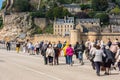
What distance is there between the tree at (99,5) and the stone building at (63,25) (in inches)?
375

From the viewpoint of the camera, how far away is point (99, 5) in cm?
12619

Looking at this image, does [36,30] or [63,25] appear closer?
[63,25]

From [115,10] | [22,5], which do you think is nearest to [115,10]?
[115,10]

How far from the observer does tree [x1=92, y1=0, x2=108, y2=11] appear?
124 meters

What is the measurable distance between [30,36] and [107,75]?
94870 mm

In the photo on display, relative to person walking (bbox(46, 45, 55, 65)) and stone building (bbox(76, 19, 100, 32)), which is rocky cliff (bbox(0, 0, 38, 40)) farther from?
person walking (bbox(46, 45, 55, 65))

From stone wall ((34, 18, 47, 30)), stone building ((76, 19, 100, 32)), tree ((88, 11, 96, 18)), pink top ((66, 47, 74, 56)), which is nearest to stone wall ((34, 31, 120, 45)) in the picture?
stone wall ((34, 18, 47, 30))

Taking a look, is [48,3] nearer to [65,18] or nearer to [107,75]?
[65,18]

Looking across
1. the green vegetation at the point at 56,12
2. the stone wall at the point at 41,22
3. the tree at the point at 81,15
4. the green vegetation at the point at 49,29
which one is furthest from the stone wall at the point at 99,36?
the tree at the point at 81,15

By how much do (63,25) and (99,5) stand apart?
14.8 meters

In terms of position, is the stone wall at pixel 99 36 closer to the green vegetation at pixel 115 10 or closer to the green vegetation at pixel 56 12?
the green vegetation at pixel 56 12

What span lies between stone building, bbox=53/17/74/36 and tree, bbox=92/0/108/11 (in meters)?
9.53

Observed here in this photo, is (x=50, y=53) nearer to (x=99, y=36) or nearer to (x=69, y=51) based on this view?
(x=69, y=51)

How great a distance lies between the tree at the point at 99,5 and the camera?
408 ft
